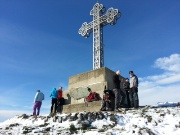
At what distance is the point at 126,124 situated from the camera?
8.34 meters

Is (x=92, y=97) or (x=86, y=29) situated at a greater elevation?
(x=86, y=29)

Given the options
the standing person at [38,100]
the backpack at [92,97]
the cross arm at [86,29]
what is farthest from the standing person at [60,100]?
the cross arm at [86,29]

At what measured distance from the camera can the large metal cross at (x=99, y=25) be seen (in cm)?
1883

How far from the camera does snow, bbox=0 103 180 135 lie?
752 cm

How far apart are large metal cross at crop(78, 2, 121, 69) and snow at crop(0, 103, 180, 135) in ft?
31.5

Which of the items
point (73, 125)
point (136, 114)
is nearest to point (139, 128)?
point (136, 114)

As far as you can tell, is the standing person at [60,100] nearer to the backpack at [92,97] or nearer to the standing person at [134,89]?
the backpack at [92,97]

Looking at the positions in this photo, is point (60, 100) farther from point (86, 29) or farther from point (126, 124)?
point (86, 29)

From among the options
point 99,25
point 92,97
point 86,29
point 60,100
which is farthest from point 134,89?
point 86,29

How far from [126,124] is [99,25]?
12.5 meters

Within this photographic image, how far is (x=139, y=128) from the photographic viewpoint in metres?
7.68

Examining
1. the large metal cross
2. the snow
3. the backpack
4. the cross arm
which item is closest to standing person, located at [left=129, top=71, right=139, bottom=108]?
the snow

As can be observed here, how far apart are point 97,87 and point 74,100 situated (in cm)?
179

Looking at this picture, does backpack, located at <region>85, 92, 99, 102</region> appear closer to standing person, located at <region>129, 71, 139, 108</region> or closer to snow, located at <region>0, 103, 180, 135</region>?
standing person, located at <region>129, 71, 139, 108</region>
